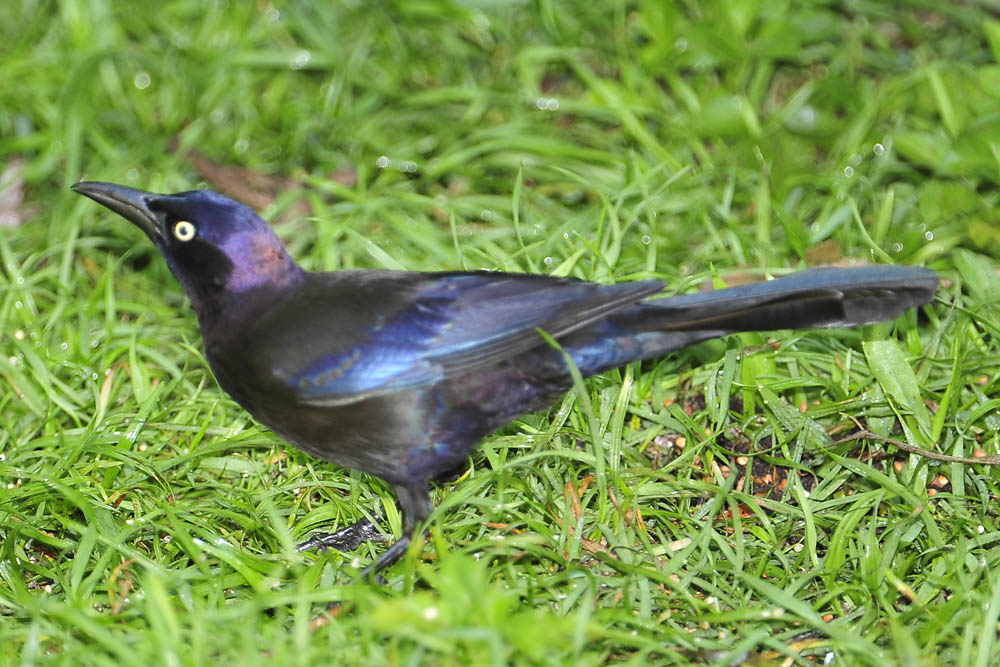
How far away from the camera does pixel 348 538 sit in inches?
140

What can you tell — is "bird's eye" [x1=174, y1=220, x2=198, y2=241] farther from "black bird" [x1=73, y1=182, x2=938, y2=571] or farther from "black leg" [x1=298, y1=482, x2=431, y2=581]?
"black leg" [x1=298, y1=482, x2=431, y2=581]

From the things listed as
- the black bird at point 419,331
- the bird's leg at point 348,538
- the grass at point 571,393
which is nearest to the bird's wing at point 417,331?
the black bird at point 419,331

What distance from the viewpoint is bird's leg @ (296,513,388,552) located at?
3.51m

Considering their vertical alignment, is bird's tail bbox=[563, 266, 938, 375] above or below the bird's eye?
below

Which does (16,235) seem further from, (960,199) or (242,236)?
(960,199)

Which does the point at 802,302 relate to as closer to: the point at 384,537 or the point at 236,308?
the point at 384,537

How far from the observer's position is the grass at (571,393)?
3039mm

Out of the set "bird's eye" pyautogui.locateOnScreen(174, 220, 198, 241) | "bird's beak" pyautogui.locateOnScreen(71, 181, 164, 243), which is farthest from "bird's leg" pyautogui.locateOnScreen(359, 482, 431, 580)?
"bird's beak" pyautogui.locateOnScreen(71, 181, 164, 243)

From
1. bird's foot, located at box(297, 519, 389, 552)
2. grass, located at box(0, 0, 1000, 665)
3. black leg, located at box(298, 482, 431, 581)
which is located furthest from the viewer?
bird's foot, located at box(297, 519, 389, 552)

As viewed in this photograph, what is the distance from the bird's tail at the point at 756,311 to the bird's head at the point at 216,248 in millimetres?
1020

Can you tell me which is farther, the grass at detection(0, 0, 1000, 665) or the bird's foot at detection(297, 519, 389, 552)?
the bird's foot at detection(297, 519, 389, 552)

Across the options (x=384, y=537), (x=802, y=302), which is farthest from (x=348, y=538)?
(x=802, y=302)

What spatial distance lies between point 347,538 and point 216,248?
106cm

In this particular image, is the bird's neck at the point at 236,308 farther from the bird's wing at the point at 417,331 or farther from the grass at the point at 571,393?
the grass at the point at 571,393
